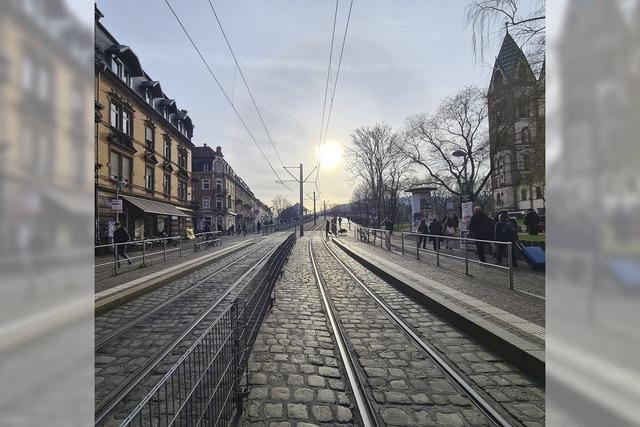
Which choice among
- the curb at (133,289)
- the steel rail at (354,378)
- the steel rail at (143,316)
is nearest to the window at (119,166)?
the curb at (133,289)

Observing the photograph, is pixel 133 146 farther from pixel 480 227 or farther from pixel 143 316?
pixel 480 227

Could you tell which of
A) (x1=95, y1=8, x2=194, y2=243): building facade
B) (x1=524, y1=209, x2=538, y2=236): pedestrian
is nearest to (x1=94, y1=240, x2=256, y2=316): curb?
(x1=95, y1=8, x2=194, y2=243): building facade

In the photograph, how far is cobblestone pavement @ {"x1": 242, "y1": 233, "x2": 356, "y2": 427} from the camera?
3021mm

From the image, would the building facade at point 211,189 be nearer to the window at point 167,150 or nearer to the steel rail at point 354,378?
the window at point 167,150

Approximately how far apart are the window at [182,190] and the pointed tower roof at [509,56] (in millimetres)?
31373

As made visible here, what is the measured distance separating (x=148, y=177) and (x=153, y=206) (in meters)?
2.80

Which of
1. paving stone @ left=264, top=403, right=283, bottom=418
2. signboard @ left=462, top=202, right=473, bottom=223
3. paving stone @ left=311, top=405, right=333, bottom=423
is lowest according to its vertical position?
paving stone @ left=311, top=405, right=333, bottom=423

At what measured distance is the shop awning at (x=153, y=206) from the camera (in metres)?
23.0

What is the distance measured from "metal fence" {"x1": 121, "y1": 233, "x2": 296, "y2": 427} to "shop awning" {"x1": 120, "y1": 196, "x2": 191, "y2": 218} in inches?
877

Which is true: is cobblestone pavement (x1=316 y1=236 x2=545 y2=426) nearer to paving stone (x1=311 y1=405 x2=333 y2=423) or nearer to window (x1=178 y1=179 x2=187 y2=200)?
paving stone (x1=311 y1=405 x2=333 y2=423)

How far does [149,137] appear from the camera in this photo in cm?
2762

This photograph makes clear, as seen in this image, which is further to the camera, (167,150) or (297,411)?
(167,150)

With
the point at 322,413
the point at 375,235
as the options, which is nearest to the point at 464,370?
the point at 322,413

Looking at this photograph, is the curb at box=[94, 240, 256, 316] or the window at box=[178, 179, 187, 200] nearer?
the curb at box=[94, 240, 256, 316]
